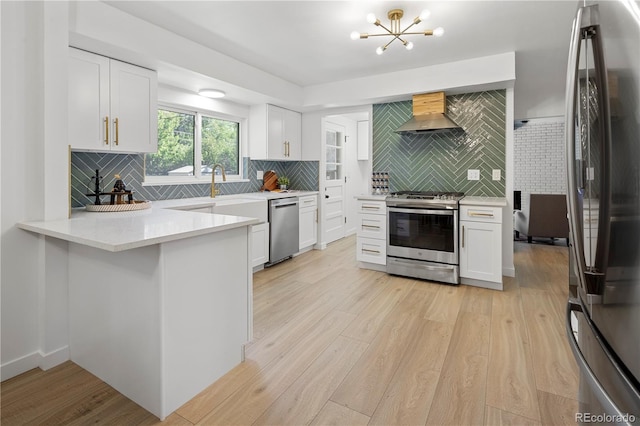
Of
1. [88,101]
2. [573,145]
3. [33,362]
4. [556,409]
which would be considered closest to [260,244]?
[88,101]

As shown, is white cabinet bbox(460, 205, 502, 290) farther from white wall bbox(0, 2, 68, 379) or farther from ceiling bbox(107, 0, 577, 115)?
white wall bbox(0, 2, 68, 379)

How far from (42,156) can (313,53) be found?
8.34 ft

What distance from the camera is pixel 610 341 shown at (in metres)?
0.78

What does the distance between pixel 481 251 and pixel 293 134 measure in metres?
3.22

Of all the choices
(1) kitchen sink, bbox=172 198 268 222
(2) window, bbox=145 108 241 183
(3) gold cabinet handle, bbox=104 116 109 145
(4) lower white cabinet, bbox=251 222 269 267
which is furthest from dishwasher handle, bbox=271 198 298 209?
(3) gold cabinet handle, bbox=104 116 109 145

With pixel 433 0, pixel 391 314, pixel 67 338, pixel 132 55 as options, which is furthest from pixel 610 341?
pixel 132 55

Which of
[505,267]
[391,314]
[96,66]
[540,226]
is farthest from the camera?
[540,226]

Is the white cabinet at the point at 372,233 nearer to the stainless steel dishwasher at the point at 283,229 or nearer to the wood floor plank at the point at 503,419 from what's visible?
the stainless steel dishwasher at the point at 283,229

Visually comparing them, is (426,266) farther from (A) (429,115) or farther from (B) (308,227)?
(B) (308,227)

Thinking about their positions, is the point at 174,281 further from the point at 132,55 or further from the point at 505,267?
the point at 505,267

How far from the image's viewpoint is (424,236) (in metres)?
3.76

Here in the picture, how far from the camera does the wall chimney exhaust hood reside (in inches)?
152

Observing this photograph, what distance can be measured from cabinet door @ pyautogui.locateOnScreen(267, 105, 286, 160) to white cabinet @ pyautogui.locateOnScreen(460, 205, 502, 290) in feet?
8.89

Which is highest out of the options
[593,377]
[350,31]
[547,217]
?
[350,31]
